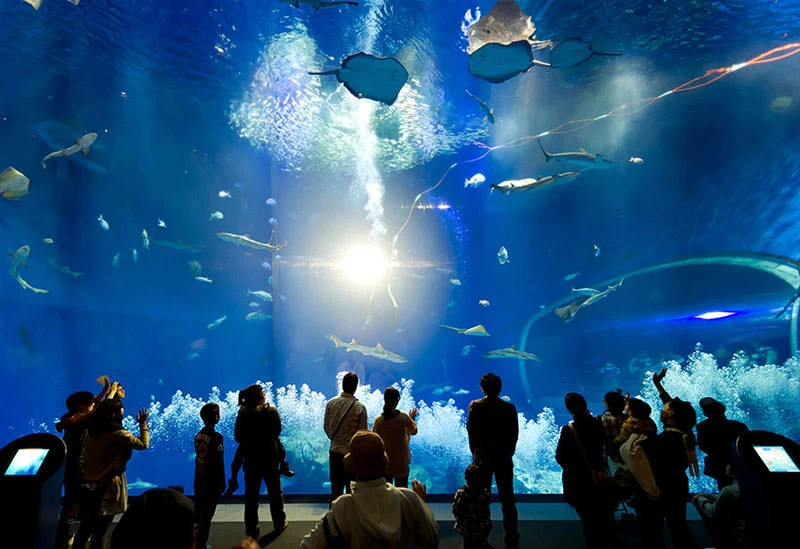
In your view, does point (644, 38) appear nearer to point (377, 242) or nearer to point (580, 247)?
point (580, 247)

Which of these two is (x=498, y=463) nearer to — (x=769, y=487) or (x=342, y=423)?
(x=342, y=423)

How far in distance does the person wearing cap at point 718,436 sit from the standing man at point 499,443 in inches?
68.2

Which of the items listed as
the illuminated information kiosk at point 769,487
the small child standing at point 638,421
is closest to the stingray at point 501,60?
the small child standing at point 638,421

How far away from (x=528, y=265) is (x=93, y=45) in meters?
15.4

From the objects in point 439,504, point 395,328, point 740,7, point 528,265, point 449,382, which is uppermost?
point 740,7

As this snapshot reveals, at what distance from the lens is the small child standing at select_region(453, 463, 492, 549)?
304 cm

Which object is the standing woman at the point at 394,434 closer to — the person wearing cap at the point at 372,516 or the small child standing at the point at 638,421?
the small child standing at the point at 638,421

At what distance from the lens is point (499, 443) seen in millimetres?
3643

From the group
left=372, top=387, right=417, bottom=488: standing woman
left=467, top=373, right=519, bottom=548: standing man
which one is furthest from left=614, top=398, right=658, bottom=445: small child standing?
left=372, top=387, right=417, bottom=488: standing woman

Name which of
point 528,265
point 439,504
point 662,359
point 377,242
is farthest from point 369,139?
point 662,359

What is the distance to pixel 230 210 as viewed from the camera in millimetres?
15281

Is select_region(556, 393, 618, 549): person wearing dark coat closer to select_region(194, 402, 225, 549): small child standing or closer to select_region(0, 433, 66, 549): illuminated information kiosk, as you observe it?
select_region(194, 402, 225, 549): small child standing

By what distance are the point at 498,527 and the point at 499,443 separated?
61.8 inches

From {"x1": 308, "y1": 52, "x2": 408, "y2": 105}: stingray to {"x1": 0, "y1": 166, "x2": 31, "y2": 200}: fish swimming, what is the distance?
7568mm
